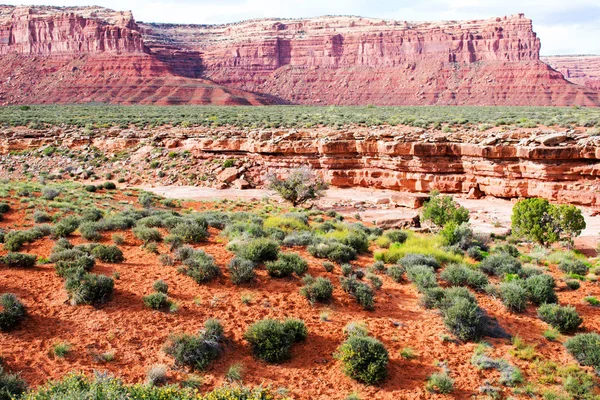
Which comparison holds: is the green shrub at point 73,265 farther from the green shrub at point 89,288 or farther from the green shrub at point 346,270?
the green shrub at point 346,270

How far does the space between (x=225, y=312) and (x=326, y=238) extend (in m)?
4.86

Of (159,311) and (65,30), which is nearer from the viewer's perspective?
(159,311)

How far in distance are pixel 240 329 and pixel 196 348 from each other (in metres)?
1.07

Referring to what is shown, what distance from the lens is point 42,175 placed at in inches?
1261

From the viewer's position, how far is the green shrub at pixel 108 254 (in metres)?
10.4

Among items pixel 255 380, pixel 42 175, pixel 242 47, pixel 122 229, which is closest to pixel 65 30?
pixel 242 47

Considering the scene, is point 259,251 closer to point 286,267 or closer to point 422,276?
point 286,267

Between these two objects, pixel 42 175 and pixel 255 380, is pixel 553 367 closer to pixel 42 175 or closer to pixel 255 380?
pixel 255 380

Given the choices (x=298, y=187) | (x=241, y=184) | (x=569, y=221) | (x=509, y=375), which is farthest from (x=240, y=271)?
(x=241, y=184)

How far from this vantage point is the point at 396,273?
10.8 m

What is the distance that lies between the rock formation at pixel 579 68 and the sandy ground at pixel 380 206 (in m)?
154

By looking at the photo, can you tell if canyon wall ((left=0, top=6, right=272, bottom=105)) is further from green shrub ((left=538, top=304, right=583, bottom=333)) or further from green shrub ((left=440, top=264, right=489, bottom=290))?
green shrub ((left=538, top=304, right=583, bottom=333))

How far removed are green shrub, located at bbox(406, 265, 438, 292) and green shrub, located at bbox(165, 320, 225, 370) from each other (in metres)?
4.56

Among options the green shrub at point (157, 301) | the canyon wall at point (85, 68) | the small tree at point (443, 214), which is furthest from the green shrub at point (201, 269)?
the canyon wall at point (85, 68)
